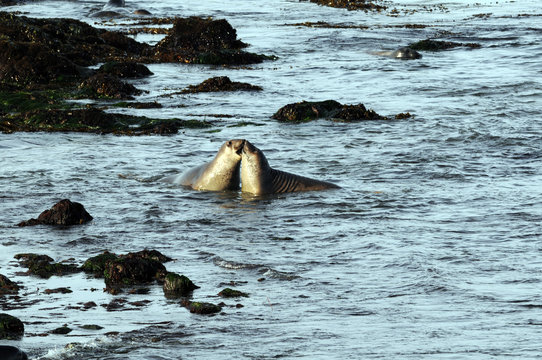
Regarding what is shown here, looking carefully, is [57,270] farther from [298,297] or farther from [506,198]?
[506,198]

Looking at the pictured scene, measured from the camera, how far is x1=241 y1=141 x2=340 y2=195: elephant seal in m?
11.6

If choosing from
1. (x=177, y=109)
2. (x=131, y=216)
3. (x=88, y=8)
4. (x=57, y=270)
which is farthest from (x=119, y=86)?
(x=88, y=8)

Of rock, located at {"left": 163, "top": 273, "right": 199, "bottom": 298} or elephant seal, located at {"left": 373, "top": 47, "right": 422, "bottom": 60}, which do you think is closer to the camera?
rock, located at {"left": 163, "top": 273, "right": 199, "bottom": 298}

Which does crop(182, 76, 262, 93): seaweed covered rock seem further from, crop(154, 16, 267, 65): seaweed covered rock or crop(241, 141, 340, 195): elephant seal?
crop(241, 141, 340, 195): elephant seal

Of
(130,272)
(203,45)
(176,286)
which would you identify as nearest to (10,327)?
(176,286)

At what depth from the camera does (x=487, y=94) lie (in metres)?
19.9

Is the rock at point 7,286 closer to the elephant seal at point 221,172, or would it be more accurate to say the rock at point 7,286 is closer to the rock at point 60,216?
the rock at point 60,216

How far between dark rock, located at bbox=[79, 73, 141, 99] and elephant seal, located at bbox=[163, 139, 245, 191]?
7.48 meters

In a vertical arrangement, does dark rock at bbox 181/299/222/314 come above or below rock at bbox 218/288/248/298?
above

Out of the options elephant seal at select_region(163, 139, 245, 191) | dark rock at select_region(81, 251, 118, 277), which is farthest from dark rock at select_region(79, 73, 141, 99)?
dark rock at select_region(81, 251, 118, 277)

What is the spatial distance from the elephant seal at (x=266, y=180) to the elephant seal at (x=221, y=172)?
100mm

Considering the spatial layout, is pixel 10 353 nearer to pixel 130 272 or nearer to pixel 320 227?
pixel 130 272

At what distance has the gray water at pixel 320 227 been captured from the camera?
6.18 meters

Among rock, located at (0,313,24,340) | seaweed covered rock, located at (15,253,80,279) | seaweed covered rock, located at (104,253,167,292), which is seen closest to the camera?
rock, located at (0,313,24,340)
